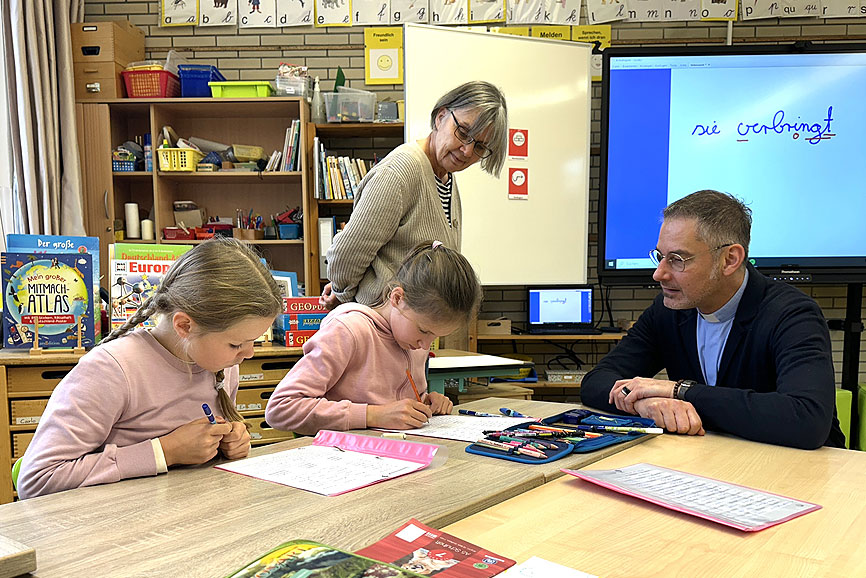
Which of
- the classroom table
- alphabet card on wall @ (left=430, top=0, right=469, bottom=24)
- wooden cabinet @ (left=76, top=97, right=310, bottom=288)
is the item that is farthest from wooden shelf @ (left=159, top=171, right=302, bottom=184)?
the classroom table

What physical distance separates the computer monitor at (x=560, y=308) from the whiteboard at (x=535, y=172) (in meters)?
0.13

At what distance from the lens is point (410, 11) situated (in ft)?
14.6

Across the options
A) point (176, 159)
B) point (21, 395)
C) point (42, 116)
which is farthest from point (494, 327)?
point (42, 116)

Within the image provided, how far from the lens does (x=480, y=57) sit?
3.88 meters

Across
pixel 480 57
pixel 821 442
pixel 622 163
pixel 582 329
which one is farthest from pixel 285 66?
pixel 821 442

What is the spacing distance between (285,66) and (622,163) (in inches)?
80.3

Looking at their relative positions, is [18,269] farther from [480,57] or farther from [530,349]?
[530,349]

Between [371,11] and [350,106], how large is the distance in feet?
2.60

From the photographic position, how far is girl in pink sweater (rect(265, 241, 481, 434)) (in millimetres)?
1537

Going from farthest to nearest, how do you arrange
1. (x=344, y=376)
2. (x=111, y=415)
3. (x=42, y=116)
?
(x=42, y=116), (x=344, y=376), (x=111, y=415)

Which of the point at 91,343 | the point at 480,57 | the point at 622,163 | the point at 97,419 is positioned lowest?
the point at 91,343

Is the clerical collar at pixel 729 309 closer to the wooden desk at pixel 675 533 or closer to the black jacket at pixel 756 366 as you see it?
the black jacket at pixel 756 366

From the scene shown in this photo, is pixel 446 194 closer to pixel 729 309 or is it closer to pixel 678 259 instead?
pixel 678 259

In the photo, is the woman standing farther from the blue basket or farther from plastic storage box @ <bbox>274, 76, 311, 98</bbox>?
the blue basket
